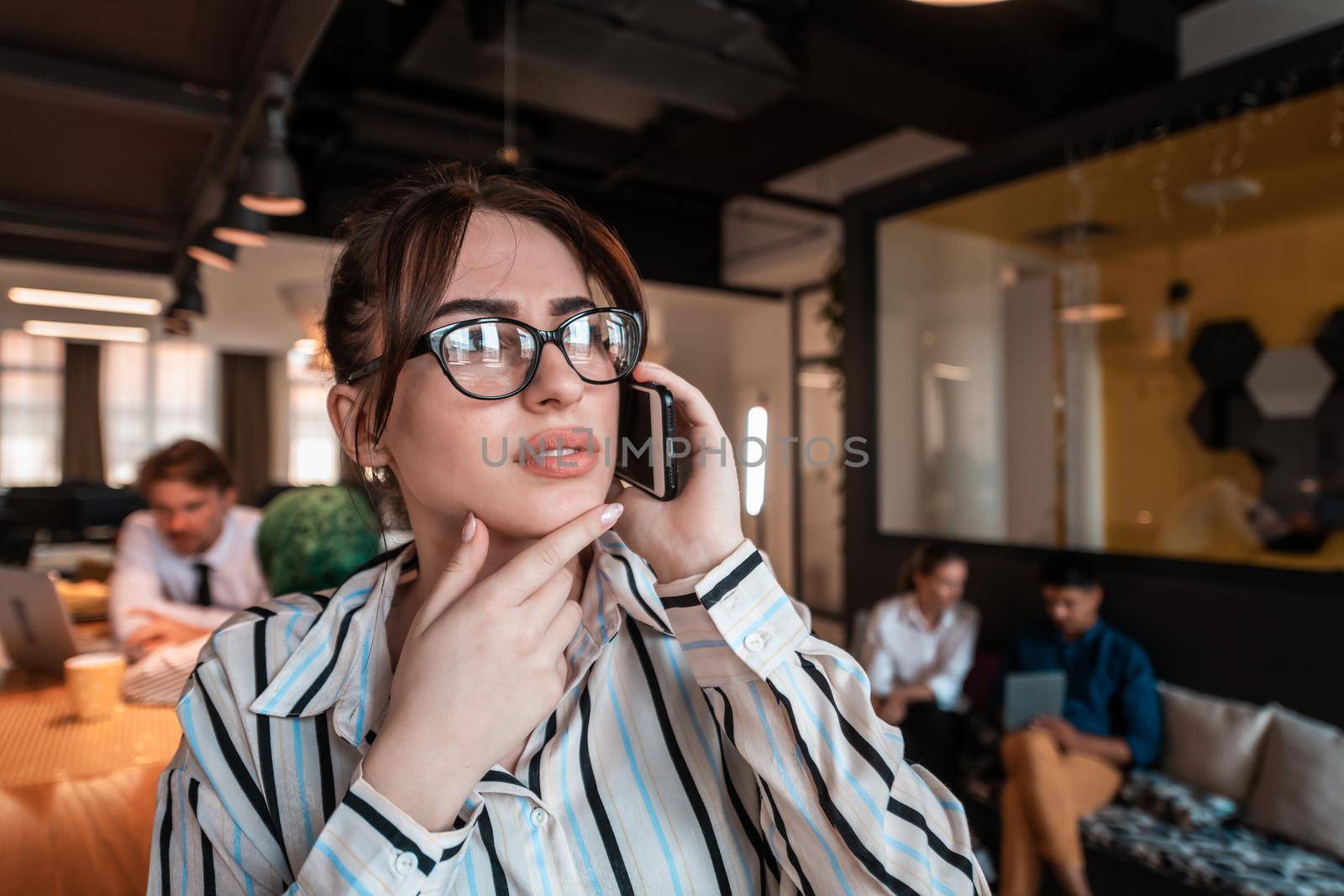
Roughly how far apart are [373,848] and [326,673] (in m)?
0.25

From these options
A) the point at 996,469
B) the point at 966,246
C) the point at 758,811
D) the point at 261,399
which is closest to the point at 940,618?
the point at 996,469

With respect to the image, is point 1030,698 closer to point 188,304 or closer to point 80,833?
point 80,833

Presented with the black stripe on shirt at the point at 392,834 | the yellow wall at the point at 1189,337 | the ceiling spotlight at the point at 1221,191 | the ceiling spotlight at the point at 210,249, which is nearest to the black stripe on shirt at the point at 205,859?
the black stripe on shirt at the point at 392,834

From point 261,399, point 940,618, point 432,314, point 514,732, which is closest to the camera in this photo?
point 514,732

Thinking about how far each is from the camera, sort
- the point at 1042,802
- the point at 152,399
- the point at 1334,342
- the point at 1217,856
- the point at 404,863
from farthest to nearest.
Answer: the point at 152,399 < the point at 1334,342 < the point at 1042,802 < the point at 1217,856 < the point at 404,863

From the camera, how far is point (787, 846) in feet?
2.71

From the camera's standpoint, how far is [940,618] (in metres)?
3.32

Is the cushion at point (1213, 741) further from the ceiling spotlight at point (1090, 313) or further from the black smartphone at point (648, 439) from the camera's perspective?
the black smartphone at point (648, 439)

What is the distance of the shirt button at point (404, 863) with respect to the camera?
25.5 inches

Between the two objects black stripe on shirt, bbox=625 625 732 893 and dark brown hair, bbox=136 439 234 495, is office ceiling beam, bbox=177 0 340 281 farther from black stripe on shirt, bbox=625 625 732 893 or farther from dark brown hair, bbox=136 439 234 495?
dark brown hair, bbox=136 439 234 495

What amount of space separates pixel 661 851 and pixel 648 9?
3132 millimetres

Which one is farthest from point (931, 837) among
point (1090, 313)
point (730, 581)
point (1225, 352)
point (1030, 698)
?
point (1090, 313)

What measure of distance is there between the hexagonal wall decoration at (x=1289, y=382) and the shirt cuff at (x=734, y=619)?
3149 millimetres

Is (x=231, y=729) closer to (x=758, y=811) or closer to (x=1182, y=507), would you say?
(x=758, y=811)
